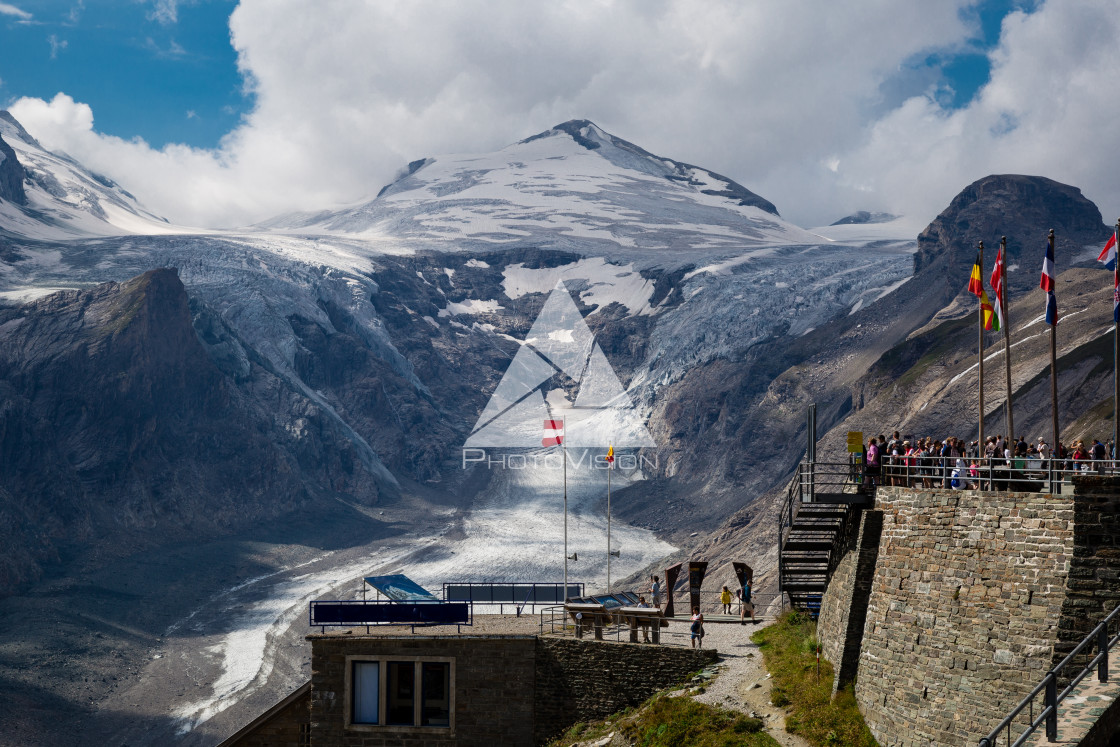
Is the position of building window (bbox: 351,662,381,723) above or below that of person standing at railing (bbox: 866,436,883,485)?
below

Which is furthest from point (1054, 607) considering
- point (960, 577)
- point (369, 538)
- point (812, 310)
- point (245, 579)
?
point (812, 310)

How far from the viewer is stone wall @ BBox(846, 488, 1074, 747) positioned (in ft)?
68.2

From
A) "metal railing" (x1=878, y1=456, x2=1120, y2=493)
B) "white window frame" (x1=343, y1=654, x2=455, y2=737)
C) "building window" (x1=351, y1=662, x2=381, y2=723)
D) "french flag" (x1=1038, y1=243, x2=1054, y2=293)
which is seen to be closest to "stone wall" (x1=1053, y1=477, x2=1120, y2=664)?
"metal railing" (x1=878, y1=456, x2=1120, y2=493)

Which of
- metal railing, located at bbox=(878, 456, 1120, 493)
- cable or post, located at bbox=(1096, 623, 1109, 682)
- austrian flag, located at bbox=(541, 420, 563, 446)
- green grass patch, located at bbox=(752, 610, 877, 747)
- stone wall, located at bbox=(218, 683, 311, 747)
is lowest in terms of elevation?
stone wall, located at bbox=(218, 683, 311, 747)

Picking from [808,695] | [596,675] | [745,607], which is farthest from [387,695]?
[745,607]

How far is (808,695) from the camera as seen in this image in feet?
88.5

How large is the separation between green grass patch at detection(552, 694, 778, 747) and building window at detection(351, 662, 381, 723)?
5.51 metres

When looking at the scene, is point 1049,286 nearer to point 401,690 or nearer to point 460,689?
point 460,689

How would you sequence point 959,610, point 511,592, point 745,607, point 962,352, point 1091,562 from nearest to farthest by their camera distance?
1. point 1091,562
2. point 959,610
3. point 745,607
4. point 511,592
5. point 962,352

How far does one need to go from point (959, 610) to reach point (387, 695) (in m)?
17.3

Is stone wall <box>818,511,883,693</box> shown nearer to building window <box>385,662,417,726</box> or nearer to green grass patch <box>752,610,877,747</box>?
green grass patch <box>752,610,877,747</box>

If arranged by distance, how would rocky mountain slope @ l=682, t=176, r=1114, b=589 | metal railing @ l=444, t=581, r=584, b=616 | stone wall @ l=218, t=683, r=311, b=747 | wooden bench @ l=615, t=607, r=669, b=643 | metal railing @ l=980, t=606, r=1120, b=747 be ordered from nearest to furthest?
metal railing @ l=980, t=606, r=1120, b=747, wooden bench @ l=615, t=607, r=669, b=643, stone wall @ l=218, t=683, r=311, b=747, metal railing @ l=444, t=581, r=584, b=616, rocky mountain slope @ l=682, t=176, r=1114, b=589

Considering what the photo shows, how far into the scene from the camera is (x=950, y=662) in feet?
73.3

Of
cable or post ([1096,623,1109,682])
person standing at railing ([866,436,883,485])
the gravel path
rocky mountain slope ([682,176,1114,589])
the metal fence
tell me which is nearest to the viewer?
cable or post ([1096,623,1109,682])
